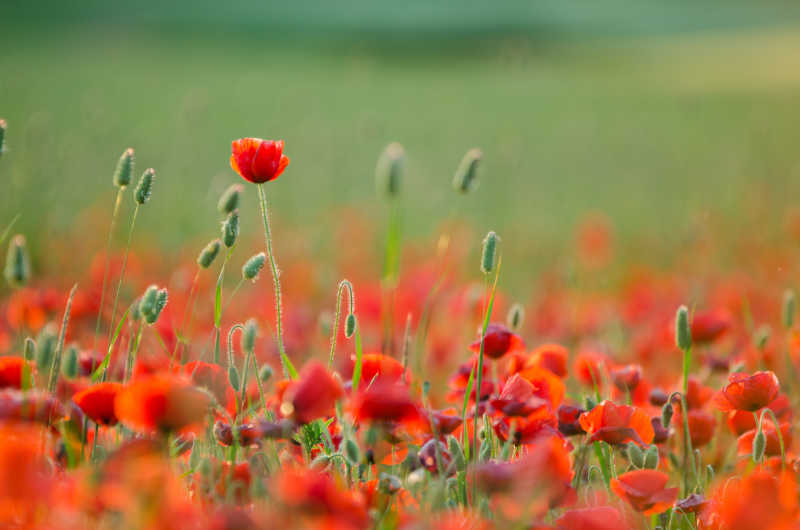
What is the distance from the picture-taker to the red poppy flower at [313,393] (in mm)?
790

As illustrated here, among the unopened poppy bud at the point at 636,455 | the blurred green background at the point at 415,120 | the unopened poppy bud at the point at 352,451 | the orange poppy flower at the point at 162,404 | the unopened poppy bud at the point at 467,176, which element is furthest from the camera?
the blurred green background at the point at 415,120

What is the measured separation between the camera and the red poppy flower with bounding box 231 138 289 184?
1028mm

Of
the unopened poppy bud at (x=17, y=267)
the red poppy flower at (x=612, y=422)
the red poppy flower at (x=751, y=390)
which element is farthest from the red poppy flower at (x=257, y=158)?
the red poppy flower at (x=751, y=390)

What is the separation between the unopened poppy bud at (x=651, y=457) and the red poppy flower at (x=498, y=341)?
236 mm

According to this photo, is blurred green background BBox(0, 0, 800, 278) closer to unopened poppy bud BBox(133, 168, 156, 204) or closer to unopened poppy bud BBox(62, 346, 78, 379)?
unopened poppy bud BBox(133, 168, 156, 204)

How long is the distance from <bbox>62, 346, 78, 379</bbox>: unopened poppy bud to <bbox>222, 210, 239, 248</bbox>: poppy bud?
0.22m

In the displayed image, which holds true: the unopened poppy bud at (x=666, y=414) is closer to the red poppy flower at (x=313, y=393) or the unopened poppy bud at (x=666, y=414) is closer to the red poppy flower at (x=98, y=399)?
the red poppy flower at (x=313, y=393)

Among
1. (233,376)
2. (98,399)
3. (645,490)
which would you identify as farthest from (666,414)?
(98,399)

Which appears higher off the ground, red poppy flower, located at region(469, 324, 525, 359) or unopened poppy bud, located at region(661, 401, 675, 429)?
red poppy flower, located at region(469, 324, 525, 359)

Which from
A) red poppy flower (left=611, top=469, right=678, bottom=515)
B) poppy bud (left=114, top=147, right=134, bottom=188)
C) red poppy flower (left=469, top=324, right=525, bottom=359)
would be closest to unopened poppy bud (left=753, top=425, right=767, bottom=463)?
red poppy flower (left=611, top=469, right=678, bottom=515)

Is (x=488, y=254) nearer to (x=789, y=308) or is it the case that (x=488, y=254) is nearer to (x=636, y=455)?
(x=636, y=455)

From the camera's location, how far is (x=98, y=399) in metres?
0.84

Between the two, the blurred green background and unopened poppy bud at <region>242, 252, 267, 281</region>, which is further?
the blurred green background

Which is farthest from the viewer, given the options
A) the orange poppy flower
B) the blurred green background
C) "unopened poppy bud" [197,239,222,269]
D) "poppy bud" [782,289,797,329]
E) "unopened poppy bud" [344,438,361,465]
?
the blurred green background
